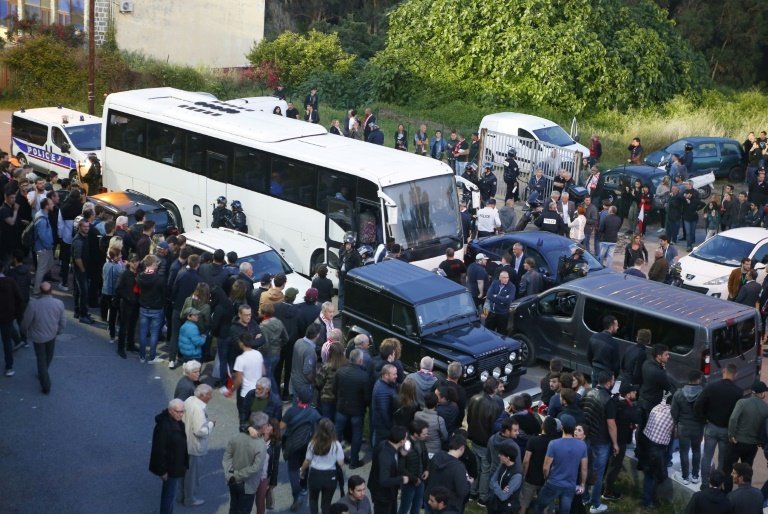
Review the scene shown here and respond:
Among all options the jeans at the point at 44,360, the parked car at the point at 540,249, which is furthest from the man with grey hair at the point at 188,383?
the parked car at the point at 540,249

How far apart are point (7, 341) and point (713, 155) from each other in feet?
73.8

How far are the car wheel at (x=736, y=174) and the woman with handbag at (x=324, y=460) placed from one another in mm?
23719

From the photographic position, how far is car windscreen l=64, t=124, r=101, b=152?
1037 inches

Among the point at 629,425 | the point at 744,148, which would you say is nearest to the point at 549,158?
the point at 744,148

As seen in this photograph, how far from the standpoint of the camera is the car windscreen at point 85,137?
26344mm

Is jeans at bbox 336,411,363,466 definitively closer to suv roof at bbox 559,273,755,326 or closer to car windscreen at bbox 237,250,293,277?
suv roof at bbox 559,273,755,326

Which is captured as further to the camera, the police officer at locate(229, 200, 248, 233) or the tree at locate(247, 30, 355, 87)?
the tree at locate(247, 30, 355, 87)

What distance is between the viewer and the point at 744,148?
3203 centimetres

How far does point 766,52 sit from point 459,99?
23.7 m

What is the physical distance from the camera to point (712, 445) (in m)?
13.2

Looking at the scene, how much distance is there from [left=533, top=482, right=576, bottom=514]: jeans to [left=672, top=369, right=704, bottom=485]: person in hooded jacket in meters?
2.11

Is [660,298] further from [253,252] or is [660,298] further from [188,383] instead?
[188,383]

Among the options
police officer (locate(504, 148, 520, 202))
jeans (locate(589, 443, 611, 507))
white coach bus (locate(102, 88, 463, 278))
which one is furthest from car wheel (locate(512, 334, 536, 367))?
police officer (locate(504, 148, 520, 202))

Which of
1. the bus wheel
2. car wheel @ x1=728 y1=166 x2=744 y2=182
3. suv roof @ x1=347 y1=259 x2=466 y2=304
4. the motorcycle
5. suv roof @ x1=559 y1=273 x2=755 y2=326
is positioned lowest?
the bus wheel
